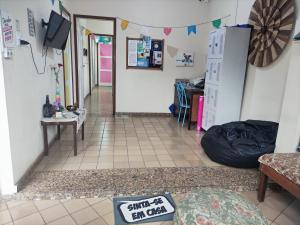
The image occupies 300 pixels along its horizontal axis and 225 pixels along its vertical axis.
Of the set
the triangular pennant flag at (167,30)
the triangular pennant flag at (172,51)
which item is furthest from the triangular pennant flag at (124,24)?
the triangular pennant flag at (172,51)

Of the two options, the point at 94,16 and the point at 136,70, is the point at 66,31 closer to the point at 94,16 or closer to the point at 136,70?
the point at 94,16

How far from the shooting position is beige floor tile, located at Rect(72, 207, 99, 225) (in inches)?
70.7

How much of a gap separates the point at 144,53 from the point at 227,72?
212cm

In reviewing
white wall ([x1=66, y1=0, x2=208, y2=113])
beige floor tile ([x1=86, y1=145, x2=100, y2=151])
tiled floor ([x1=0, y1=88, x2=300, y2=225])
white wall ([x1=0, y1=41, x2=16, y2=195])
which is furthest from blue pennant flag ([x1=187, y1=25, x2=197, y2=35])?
white wall ([x1=0, y1=41, x2=16, y2=195])

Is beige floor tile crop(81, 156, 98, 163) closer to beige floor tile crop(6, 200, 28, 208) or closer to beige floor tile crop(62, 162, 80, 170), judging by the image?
beige floor tile crop(62, 162, 80, 170)

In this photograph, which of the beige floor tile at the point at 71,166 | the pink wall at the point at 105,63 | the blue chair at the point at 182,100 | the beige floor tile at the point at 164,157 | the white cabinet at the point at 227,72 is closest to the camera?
the beige floor tile at the point at 71,166

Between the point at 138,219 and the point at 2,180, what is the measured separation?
4.20 ft

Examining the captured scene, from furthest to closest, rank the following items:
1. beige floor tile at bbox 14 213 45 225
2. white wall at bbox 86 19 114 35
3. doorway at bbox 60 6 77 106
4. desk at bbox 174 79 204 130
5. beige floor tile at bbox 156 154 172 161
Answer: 1. white wall at bbox 86 19 114 35
2. desk at bbox 174 79 204 130
3. doorway at bbox 60 6 77 106
4. beige floor tile at bbox 156 154 172 161
5. beige floor tile at bbox 14 213 45 225

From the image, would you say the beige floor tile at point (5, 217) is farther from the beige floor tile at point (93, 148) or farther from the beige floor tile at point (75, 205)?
the beige floor tile at point (93, 148)

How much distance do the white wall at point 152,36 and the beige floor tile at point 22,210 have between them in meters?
3.30

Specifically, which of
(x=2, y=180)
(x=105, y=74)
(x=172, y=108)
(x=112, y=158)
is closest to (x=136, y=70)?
(x=172, y=108)

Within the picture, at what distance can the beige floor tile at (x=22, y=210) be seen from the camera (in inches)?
71.7

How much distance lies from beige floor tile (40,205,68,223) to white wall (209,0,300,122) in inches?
113

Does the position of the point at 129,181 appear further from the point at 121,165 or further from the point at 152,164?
the point at 152,164
